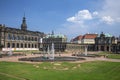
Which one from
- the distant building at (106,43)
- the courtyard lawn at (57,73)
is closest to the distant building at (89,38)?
the distant building at (106,43)

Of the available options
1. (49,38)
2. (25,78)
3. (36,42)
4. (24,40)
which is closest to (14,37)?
(24,40)

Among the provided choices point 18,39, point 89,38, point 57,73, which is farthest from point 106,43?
point 57,73

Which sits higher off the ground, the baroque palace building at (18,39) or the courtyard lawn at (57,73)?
the baroque palace building at (18,39)

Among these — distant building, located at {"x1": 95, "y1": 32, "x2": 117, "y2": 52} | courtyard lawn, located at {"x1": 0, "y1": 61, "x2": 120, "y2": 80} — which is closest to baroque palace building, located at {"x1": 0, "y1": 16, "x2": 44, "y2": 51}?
distant building, located at {"x1": 95, "y1": 32, "x2": 117, "y2": 52}

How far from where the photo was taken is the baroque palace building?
10957cm

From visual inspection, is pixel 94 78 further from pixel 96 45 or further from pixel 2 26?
pixel 96 45

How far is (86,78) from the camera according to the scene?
2431cm

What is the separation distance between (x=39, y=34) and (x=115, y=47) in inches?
2247

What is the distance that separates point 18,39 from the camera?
400 feet

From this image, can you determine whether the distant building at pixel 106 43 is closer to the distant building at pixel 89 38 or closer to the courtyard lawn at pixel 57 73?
the distant building at pixel 89 38

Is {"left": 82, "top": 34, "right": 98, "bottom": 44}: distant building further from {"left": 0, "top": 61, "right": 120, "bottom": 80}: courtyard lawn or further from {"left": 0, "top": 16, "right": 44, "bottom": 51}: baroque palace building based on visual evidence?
{"left": 0, "top": 61, "right": 120, "bottom": 80}: courtyard lawn

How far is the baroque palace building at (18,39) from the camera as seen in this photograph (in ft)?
359

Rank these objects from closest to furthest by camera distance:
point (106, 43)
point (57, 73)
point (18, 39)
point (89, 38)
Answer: point (57, 73)
point (18, 39)
point (106, 43)
point (89, 38)

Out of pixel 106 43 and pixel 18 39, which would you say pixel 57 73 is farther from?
pixel 106 43
